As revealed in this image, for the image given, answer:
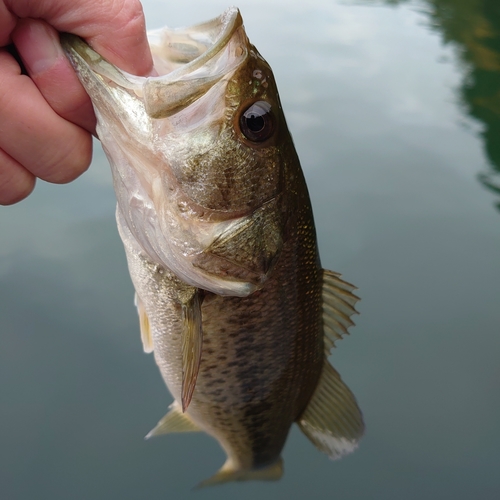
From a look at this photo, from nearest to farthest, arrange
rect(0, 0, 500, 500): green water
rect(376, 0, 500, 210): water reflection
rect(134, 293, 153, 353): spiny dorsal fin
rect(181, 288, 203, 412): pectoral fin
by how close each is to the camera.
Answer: rect(181, 288, 203, 412): pectoral fin → rect(134, 293, 153, 353): spiny dorsal fin → rect(0, 0, 500, 500): green water → rect(376, 0, 500, 210): water reflection

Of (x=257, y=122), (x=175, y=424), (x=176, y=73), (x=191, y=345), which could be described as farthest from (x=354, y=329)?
(x=176, y=73)

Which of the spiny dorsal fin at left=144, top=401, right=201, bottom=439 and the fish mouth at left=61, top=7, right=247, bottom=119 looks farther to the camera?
the spiny dorsal fin at left=144, top=401, right=201, bottom=439

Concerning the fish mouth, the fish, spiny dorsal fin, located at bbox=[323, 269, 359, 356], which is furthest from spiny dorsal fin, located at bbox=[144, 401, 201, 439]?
the fish mouth

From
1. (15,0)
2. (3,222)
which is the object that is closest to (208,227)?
(15,0)

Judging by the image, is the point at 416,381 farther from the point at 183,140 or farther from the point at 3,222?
the point at 3,222

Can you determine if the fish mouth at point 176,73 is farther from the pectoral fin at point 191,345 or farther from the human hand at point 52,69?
the pectoral fin at point 191,345

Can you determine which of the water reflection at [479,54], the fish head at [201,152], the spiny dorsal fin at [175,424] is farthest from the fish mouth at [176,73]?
the water reflection at [479,54]

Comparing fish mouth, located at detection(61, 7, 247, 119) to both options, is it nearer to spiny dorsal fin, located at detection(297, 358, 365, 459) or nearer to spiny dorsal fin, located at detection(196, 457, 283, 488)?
spiny dorsal fin, located at detection(297, 358, 365, 459)
